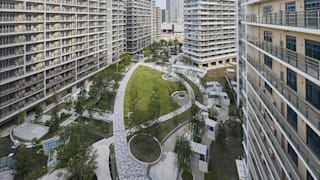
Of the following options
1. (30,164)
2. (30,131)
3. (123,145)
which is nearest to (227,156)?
(123,145)

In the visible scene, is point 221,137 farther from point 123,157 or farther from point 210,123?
point 123,157

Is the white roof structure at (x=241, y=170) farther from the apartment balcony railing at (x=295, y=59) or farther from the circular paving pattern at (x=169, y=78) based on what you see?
the circular paving pattern at (x=169, y=78)

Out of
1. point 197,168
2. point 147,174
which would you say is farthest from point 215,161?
point 147,174

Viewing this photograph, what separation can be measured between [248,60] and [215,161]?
8218mm

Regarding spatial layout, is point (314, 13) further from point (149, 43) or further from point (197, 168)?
point (149, 43)

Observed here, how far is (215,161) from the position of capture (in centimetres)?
1944

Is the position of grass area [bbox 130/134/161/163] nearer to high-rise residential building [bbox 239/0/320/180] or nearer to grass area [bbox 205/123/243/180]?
grass area [bbox 205/123/243/180]

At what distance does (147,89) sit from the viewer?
37.2m

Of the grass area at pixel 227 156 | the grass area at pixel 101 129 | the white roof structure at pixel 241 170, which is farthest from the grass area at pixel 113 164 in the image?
the white roof structure at pixel 241 170

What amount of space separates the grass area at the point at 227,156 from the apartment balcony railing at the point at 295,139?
7495 mm

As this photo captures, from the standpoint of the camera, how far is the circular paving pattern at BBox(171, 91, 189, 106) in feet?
105

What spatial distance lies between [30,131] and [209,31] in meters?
37.4

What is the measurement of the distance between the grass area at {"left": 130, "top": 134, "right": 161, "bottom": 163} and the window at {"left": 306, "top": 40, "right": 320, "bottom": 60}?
14.1 meters

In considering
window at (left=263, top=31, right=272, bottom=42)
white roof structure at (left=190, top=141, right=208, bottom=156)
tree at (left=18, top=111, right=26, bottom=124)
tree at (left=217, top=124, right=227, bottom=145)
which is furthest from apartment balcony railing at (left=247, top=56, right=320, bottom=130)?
tree at (left=18, top=111, right=26, bottom=124)
